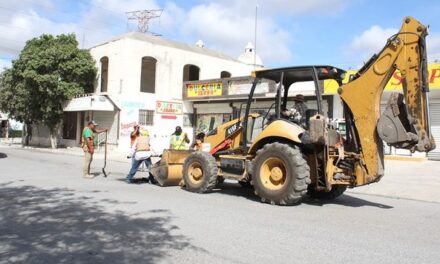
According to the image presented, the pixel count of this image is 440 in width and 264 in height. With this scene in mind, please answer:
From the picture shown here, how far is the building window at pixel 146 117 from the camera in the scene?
29.4 metres

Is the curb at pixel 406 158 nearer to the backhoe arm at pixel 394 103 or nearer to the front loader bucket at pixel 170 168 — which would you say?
the front loader bucket at pixel 170 168

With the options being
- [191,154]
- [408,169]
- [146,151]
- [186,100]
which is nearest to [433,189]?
[408,169]

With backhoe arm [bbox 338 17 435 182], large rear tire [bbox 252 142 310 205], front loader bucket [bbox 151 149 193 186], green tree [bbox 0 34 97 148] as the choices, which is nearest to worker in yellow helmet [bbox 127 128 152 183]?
front loader bucket [bbox 151 149 193 186]

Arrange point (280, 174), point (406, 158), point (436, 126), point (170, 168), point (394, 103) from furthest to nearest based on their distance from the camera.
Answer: point (436, 126) → point (406, 158) → point (170, 168) → point (280, 174) → point (394, 103)

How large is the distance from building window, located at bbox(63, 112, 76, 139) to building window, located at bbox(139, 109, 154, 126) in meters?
6.96

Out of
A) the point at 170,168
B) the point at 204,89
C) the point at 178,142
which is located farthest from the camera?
the point at 204,89

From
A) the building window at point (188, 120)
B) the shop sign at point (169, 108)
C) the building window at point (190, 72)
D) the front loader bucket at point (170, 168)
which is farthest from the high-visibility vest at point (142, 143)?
the building window at point (190, 72)

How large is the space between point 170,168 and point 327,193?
12.7 feet

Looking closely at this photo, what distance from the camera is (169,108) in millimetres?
30562

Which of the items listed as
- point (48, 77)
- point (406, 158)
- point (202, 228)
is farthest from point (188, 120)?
point (202, 228)

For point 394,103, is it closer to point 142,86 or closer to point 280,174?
point 280,174

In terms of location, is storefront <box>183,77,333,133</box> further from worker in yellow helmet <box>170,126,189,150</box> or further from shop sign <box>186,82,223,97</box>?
worker in yellow helmet <box>170,126,189,150</box>

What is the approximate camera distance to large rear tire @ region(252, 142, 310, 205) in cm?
869

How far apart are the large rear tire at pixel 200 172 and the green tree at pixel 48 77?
68.7 feet
